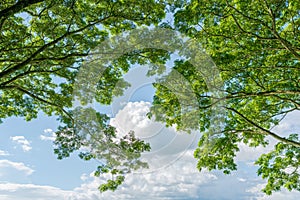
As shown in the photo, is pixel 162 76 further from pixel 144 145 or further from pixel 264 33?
pixel 264 33

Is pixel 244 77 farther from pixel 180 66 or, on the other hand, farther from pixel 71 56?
pixel 71 56

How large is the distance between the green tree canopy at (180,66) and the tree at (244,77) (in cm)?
3

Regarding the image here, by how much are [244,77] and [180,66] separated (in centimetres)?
275

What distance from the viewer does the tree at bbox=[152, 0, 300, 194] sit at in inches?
346

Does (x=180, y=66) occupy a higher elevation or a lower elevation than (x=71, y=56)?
lower

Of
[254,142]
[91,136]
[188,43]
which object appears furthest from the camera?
[254,142]

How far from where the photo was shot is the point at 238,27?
9.03 meters

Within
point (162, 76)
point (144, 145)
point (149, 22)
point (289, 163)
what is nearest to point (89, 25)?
point (149, 22)

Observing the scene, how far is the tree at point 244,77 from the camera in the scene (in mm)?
8781

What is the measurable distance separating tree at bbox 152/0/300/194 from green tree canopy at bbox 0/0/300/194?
3 centimetres

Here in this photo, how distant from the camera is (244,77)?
33.0ft

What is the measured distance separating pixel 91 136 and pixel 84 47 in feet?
10.1

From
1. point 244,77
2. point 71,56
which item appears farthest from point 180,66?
point 71,56

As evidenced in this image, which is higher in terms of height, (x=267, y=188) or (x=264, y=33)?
(x=264, y=33)
